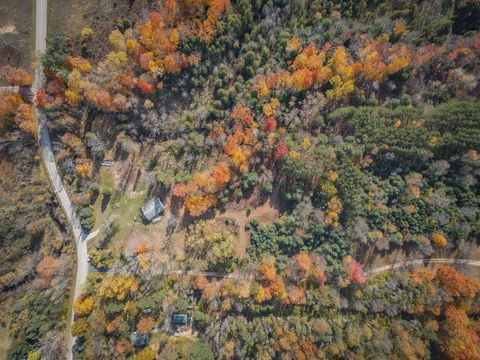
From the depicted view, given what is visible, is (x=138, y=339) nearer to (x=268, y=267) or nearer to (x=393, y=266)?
(x=268, y=267)

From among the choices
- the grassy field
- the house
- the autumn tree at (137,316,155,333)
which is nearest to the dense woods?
the autumn tree at (137,316,155,333)

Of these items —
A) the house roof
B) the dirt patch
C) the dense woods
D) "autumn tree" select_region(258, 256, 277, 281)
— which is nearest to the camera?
the dense woods

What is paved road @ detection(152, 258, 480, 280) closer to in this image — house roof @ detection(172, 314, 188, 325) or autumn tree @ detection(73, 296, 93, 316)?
house roof @ detection(172, 314, 188, 325)

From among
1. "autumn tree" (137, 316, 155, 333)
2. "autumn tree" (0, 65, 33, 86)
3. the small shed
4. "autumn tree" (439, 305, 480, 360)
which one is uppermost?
"autumn tree" (0, 65, 33, 86)

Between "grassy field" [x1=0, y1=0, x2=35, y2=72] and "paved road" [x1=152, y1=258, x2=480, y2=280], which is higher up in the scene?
"grassy field" [x1=0, y1=0, x2=35, y2=72]

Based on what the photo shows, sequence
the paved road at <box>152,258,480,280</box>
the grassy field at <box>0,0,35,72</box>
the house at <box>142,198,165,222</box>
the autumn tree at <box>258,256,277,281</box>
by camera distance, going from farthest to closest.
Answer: the paved road at <box>152,258,480,280</box> → the house at <box>142,198,165,222</box> → the grassy field at <box>0,0,35,72</box> → the autumn tree at <box>258,256,277,281</box>

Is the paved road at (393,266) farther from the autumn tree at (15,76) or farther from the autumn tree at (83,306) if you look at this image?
the autumn tree at (15,76)

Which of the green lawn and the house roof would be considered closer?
the house roof
